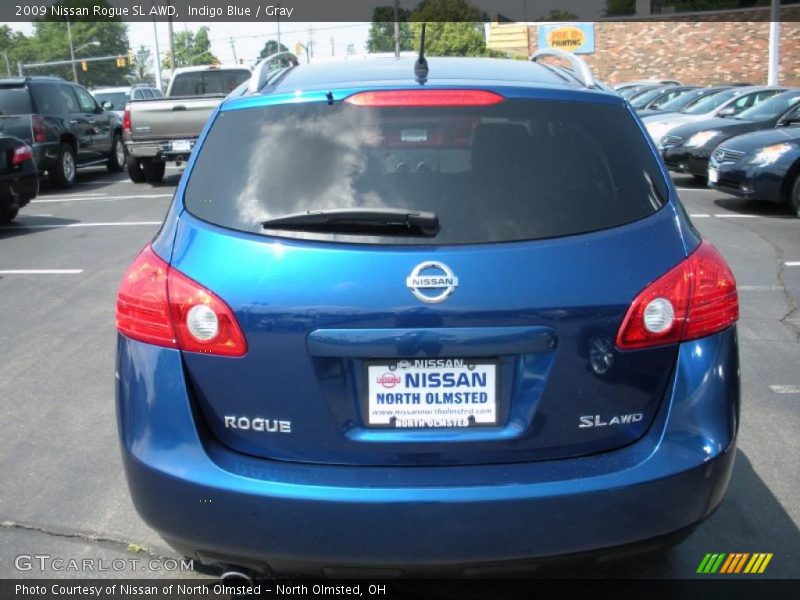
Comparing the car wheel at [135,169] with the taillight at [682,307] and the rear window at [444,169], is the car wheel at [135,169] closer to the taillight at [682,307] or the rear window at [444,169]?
the rear window at [444,169]

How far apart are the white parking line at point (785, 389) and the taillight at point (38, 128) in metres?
13.4

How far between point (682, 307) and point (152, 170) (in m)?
15.0

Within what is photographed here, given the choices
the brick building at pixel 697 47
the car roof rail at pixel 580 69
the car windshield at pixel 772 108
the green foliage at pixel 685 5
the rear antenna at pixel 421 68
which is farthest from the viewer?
the green foliage at pixel 685 5

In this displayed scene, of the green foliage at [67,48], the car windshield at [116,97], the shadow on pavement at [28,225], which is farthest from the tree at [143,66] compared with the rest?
the shadow on pavement at [28,225]

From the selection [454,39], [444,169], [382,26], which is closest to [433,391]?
[444,169]

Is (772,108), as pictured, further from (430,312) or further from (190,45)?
(190,45)

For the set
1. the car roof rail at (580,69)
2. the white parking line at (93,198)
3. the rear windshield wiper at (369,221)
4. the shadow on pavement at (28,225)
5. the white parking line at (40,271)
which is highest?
the car roof rail at (580,69)

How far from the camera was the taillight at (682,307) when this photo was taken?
2.63 meters

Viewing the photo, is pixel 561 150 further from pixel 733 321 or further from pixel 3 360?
pixel 3 360

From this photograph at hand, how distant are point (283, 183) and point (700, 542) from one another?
2.18 meters

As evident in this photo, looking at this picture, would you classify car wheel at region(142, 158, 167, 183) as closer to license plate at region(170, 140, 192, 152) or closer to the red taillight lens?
license plate at region(170, 140, 192, 152)

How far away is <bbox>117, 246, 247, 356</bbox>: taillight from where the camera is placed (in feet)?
8.64

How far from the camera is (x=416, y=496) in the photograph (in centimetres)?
252

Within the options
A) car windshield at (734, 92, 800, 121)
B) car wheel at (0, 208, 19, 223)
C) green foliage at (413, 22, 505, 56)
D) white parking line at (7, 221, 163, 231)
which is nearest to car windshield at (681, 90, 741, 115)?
car windshield at (734, 92, 800, 121)
